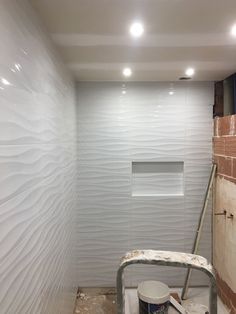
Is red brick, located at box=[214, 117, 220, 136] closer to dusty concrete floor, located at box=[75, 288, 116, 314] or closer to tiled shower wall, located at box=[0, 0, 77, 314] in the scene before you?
tiled shower wall, located at box=[0, 0, 77, 314]

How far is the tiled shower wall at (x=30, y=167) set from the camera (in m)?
1.00

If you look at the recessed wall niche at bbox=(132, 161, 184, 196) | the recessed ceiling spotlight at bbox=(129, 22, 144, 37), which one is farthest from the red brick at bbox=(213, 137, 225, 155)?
the recessed ceiling spotlight at bbox=(129, 22, 144, 37)

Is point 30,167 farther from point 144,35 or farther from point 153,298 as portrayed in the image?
point 153,298

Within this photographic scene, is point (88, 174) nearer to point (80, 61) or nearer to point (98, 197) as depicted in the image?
point (98, 197)

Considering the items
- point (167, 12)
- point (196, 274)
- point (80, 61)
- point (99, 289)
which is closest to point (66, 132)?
point (80, 61)

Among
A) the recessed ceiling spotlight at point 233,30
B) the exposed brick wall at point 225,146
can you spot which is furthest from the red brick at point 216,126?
the recessed ceiling spotlight at point 233,30

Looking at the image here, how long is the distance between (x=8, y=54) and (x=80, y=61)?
1.20 m

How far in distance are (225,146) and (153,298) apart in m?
1.39

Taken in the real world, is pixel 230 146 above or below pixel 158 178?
above

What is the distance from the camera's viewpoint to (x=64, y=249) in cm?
217

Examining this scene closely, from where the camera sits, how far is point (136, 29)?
158 cm

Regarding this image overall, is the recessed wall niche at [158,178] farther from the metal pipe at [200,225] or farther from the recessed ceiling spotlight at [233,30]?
the recessed ceiling spotlight at [233,30]

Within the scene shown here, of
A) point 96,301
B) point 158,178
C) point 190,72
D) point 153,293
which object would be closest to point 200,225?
point 158,178

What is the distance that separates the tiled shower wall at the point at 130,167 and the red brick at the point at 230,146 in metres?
0.35
